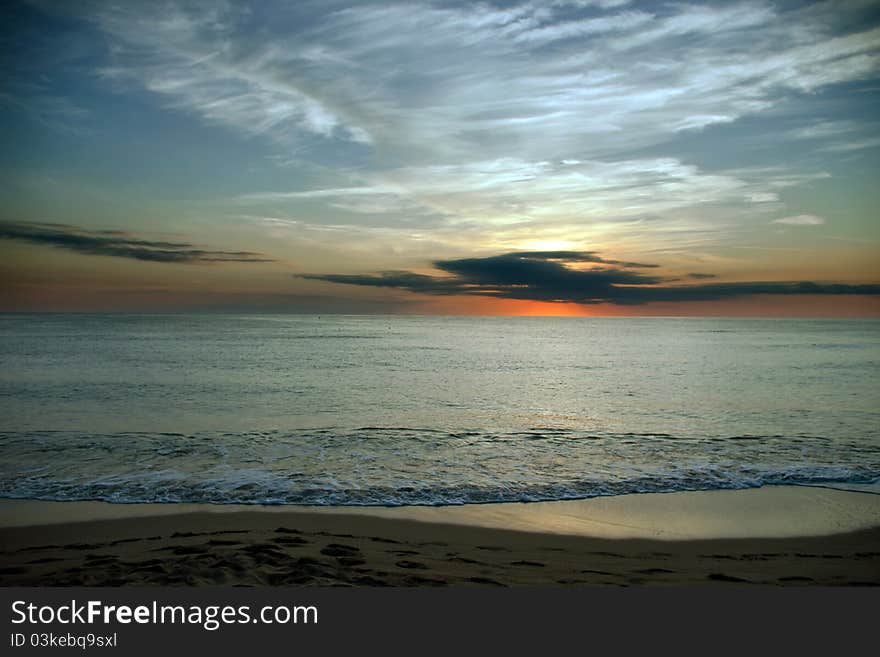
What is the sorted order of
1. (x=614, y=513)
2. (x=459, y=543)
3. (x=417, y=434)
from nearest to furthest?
(x=459, y=543) < (x=614, y=513) < (x=417, y=434)

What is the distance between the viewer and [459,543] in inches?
255

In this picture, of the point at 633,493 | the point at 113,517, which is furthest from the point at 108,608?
the point at 633,493

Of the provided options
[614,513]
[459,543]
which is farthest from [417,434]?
[459,543]

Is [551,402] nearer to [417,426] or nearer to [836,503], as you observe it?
[417,426]

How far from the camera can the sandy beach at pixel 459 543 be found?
213 inches

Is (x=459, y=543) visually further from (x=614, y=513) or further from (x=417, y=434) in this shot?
(x=417, y=434)

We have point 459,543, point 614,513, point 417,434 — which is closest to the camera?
point 459,543

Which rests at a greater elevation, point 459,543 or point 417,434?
point 459,543

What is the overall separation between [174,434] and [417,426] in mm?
6131

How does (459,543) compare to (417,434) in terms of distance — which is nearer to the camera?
(459,543)

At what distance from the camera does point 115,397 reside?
18094 millimetres

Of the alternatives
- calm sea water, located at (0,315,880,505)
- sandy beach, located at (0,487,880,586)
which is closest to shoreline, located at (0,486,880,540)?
sandy beach, located at (0,487,880,586)

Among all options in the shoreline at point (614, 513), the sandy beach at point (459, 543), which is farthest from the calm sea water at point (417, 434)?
the sandy beach at point (459, 543)

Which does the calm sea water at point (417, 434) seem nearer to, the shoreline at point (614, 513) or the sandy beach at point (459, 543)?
the shoreline at point (614, 513)
